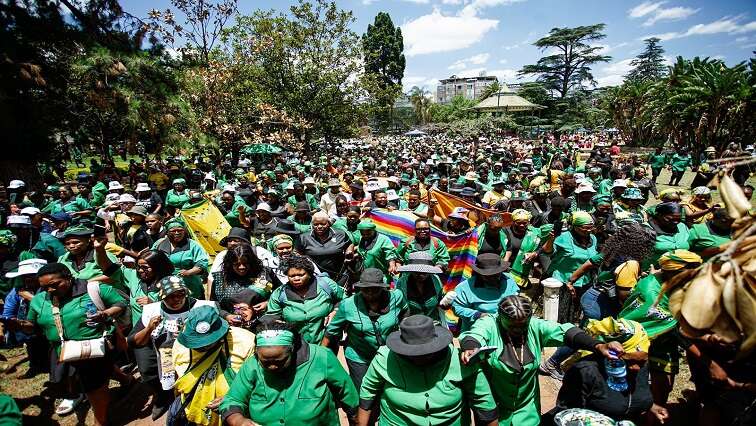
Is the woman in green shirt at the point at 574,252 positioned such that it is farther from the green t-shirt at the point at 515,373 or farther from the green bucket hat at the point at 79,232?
the green bucket hat at the point at 79,232

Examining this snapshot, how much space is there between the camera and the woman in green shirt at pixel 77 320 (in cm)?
352

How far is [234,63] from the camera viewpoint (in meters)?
17.3

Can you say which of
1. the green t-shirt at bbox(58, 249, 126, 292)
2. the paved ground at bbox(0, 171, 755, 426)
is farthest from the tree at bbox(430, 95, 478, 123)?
the green t-shirt at bbox(58, 249, 126, 292)

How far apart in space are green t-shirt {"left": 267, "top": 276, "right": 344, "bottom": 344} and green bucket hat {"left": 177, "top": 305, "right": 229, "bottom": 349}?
2.52 feet

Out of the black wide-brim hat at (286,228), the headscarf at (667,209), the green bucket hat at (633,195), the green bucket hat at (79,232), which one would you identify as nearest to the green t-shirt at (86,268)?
the green bucket hat at (79,232)

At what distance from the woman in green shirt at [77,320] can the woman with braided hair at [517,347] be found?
3318mm

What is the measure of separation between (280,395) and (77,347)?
85.2 inches

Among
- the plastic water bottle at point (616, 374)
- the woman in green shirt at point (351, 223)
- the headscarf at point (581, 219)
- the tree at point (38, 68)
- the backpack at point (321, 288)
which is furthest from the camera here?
the tree at point (38, 68)

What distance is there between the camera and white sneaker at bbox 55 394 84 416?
4.38 meters

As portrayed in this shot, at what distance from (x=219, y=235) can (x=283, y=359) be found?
4955 millimetres

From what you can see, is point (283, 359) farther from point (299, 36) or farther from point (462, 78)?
point (462, 78)

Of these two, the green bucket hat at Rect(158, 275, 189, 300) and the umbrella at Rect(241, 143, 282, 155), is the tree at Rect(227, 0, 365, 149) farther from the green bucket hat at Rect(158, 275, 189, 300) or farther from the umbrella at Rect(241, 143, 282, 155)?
the green bucket hat at Rect(158, 275, 189, 300)

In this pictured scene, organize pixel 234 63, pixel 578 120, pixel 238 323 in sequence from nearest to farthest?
pixel 238 323
pixel 234 63
pixel 578 120

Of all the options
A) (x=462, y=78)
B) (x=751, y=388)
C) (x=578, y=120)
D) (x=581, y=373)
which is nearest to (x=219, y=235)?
(x=581, y=373)
